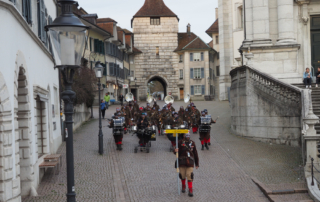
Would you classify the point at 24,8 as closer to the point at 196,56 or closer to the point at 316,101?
the point at 316,101

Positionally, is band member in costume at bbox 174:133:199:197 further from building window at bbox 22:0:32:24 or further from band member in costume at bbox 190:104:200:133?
band member in costume at bbox 190:104:200:133

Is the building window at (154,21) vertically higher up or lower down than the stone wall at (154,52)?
higher up

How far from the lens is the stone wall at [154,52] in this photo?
74.2m

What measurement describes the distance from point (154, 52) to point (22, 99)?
62420mm

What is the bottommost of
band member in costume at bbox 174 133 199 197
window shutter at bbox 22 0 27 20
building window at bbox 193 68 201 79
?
band member in costume at bbox 174 133 199 197

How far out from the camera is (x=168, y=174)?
16.0m

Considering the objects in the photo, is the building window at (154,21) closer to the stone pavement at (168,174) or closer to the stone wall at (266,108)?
the stone wall at (266,108)

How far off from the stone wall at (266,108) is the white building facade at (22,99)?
9.17m

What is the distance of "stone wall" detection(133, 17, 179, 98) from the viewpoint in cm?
7419

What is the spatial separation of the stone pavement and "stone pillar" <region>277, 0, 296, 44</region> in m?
6.63

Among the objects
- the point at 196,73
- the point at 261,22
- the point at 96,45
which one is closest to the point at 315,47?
the point at 261,22

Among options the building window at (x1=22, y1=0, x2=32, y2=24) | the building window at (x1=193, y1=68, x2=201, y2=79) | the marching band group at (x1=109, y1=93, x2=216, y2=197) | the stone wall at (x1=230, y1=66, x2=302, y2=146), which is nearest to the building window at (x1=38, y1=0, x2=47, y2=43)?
the building window at (x1=22, y1=0, x2=32, y2=24)

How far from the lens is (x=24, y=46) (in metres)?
12.4

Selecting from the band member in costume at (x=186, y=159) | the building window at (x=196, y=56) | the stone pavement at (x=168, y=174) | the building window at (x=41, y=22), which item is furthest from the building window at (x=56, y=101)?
the building window at (x=196, y=56)
